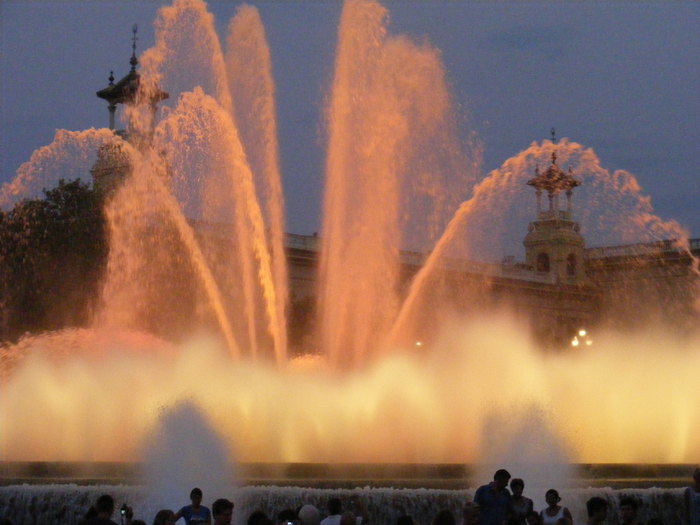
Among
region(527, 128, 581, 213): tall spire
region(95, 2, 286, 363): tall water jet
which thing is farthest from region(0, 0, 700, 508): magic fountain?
region(527, 128, 581, 213): tall spire

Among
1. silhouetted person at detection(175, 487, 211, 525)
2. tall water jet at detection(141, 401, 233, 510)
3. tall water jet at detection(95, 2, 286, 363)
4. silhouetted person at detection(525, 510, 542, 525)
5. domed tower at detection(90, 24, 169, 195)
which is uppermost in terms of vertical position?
domed tower at detection(90, 24, 169, 195)

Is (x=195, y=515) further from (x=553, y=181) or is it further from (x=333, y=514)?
(x=553, y=181)

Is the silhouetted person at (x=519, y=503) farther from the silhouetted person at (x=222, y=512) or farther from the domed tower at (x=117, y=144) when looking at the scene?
the domed tower at (x=117, y=144)

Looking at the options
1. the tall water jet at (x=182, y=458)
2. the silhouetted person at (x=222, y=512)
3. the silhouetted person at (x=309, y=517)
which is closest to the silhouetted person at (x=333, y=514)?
the silhouetted person at (x=309, y=517)

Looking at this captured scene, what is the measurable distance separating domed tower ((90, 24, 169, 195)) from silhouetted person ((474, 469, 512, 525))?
2007 cm

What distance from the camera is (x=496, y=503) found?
9531 millimetres

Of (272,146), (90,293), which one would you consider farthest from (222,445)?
(90,293)

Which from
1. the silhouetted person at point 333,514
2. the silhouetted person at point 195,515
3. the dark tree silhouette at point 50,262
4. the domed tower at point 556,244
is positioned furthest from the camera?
the domed tower at point 556,244

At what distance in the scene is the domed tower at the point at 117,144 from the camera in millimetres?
36562

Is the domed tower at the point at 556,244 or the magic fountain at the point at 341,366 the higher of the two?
the domed tower at the point at 556,244

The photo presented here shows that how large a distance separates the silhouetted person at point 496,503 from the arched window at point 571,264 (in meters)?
57.3

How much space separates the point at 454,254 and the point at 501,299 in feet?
36.0

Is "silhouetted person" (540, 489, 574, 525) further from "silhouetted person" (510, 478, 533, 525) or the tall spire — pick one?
the tall spire

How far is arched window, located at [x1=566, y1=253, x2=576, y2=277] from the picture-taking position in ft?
217
